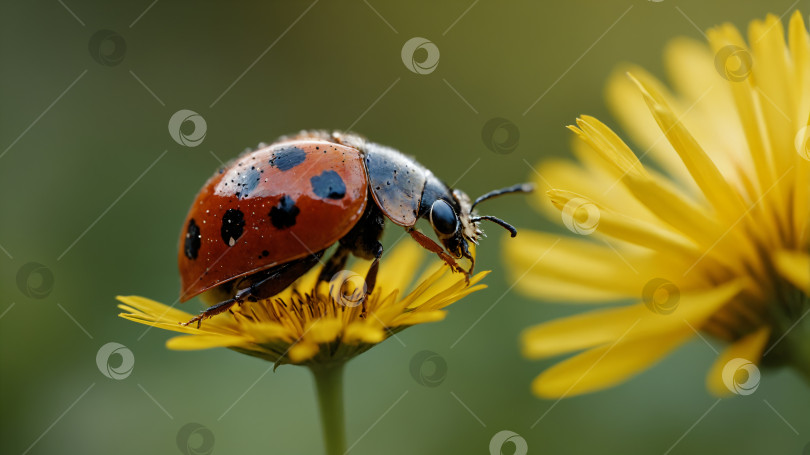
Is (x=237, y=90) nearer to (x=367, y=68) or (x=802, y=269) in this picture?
(x=367, y=68)

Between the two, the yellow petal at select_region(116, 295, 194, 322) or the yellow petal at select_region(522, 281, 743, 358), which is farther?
the yellow petal at select_region(116, 295, 194, 322)

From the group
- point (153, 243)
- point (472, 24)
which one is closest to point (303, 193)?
point (153, 243)

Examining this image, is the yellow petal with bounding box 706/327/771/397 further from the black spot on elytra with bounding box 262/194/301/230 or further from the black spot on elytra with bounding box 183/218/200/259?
the black spot on elytra with bounding box 183/218/200/259

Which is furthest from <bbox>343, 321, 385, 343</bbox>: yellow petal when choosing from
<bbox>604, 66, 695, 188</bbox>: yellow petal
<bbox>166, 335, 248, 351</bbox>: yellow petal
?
<bbox>604, 66, 695, 188</bbox>: yellow petal

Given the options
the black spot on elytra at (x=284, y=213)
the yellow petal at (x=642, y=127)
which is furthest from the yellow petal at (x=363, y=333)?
the yellow petal at (x=642, y=127)

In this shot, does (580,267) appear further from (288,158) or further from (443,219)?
(288,158)

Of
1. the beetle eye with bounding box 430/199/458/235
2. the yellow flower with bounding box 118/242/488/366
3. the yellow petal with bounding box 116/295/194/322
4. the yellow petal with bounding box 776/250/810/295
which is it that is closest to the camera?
the yellow petal with bounding box 776/250/810/295

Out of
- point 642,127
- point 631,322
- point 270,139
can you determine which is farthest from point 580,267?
point 270,139
